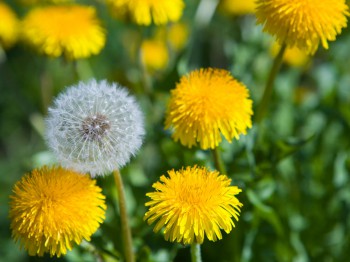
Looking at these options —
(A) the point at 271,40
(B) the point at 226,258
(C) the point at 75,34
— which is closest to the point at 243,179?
(B) the point at 226,258

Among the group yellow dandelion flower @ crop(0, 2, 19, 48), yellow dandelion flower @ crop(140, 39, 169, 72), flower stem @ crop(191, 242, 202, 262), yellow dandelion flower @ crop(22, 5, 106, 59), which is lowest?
yellow dandelion flower @ crop(0, 2, 19, 48)

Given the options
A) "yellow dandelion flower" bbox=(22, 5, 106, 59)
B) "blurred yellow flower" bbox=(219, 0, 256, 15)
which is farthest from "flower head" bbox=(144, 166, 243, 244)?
"blurred yellow flower" bbox=(219, 0, 256, 15)

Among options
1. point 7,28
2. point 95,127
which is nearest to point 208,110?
point 95,127

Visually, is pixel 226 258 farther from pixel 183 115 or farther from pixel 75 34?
pixel 75 34

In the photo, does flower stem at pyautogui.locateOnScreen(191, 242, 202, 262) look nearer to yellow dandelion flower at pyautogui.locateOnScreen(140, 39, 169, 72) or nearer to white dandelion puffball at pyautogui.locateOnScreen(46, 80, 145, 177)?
white dandelion puffball at pyautogui.locateOnScreen(46, 80, 145, 177)

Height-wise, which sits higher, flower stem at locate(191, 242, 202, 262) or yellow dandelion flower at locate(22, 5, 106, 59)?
yellow dandelion flower at locate(22, 5, 106, 59)
